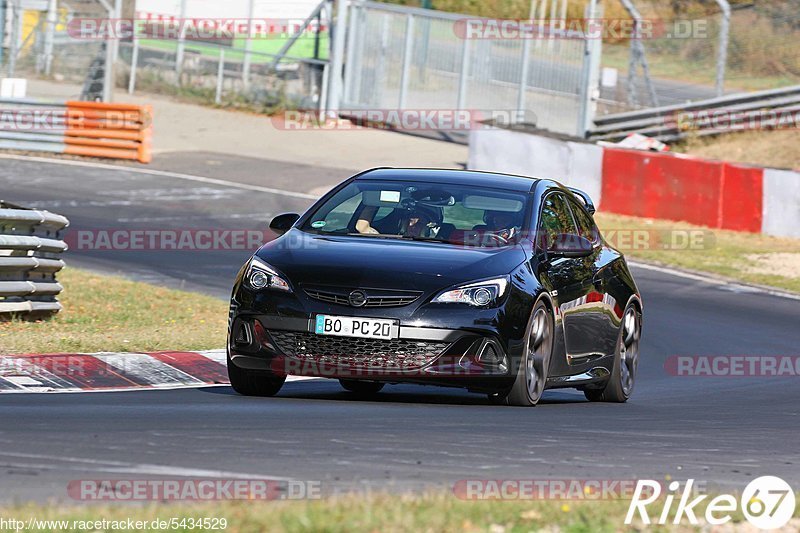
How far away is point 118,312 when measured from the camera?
1364 cm

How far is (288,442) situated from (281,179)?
2148 centimetres

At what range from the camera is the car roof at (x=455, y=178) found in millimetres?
9914

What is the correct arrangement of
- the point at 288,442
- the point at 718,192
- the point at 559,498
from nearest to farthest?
the point at 559,498
the point at 288,442
the point at 718,192

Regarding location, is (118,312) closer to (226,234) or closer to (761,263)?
(226,234)

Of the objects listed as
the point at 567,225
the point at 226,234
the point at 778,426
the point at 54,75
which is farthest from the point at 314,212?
the point at 54,75

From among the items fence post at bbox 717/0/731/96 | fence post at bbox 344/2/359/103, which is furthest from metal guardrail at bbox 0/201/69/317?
fence post at bbox 344/2/359/103

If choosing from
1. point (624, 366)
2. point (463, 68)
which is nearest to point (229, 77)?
point (463, 68)

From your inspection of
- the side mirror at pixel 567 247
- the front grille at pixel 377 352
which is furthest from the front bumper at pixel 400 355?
the side mirror at pixel 567 247

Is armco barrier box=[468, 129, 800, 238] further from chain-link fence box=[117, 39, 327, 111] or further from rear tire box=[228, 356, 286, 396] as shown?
rear tire box=[228, 356, 286, 396]

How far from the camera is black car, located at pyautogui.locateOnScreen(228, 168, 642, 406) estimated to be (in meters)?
8.45

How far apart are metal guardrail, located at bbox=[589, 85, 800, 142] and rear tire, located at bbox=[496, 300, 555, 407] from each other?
72.5 ft

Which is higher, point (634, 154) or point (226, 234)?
point (634, 154)

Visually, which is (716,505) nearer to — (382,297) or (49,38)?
(382,297)
